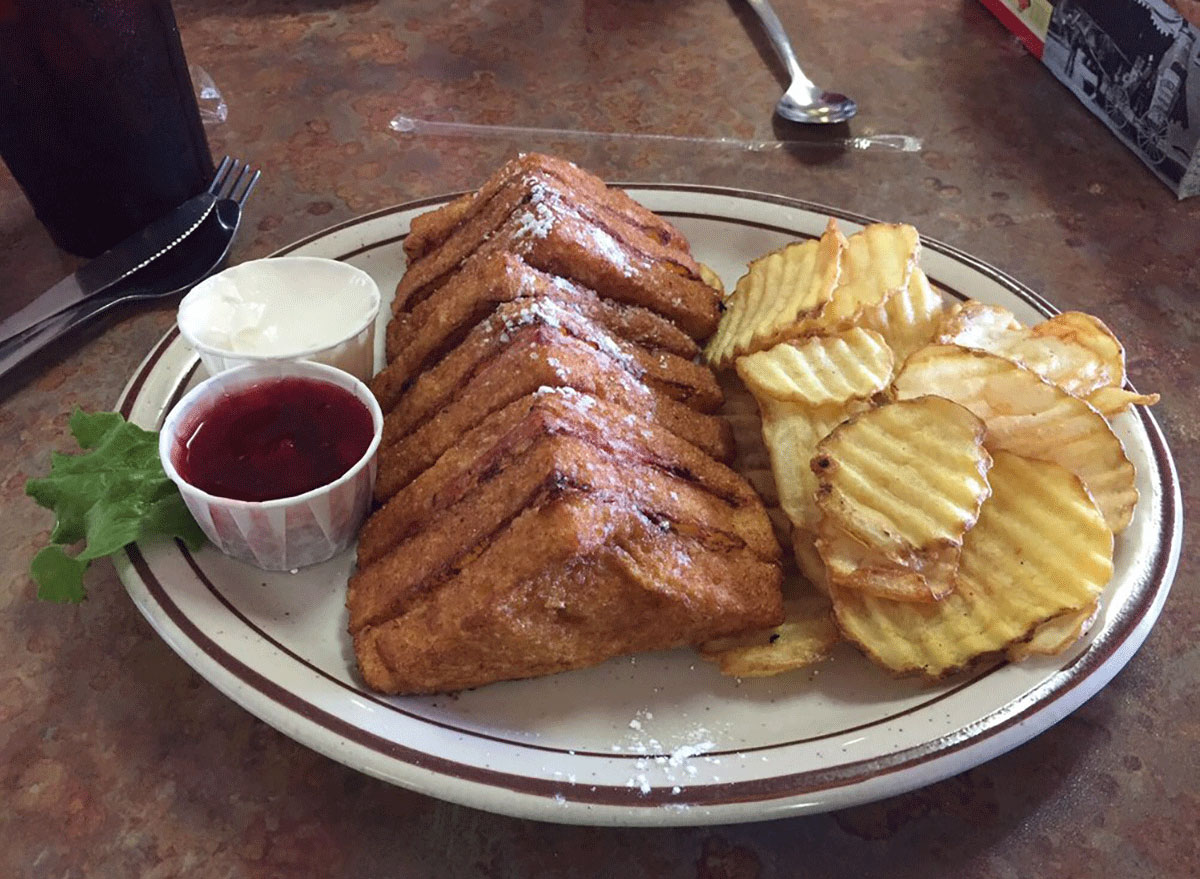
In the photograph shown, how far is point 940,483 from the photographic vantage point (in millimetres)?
1727

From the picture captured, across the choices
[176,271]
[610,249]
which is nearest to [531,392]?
[610,249]

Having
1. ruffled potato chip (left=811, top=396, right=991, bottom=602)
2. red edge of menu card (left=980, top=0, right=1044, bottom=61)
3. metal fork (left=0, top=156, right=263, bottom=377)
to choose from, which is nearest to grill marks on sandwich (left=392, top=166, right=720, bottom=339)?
ruffled potato chip (left=811, top=396, right=991, bottom=602)

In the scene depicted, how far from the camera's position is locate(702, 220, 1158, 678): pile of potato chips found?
5.50 feet

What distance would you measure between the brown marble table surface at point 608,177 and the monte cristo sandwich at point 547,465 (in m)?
0.33

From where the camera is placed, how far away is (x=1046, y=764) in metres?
1.75

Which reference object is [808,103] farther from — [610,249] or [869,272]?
[610,249]

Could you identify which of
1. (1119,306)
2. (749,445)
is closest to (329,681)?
(749,445)

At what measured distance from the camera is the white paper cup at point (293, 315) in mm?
2182

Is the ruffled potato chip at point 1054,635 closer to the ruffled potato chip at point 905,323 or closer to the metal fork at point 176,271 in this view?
the ruffled potato chip at point 905,323

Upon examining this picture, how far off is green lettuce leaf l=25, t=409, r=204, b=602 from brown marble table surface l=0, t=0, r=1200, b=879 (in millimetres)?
177

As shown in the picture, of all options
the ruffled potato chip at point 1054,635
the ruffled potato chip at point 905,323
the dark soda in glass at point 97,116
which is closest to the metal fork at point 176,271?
the dark soda in glass at point 97,116

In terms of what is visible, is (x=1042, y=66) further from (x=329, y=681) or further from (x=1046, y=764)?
(x=329, y=681)

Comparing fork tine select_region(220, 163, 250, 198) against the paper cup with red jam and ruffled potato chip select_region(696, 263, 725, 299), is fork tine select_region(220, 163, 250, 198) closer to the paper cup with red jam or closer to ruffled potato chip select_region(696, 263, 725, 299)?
the paper cup with red jam

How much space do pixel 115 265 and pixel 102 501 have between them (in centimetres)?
106
